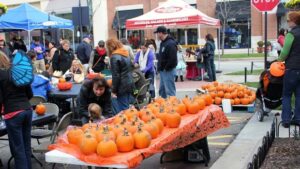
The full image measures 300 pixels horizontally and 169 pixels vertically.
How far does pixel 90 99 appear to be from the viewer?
6.06 metres

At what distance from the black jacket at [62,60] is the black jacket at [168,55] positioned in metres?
2.95

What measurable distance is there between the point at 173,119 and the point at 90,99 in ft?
5.51

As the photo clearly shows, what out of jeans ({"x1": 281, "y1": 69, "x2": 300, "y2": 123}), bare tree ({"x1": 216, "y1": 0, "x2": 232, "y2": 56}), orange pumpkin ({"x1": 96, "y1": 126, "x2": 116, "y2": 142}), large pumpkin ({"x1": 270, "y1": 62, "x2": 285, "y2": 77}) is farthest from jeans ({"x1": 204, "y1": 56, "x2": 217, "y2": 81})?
bare tree ({"x1": 216, "y1": 0, "x2": 232, "y2": 56})

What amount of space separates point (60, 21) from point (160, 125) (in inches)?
591

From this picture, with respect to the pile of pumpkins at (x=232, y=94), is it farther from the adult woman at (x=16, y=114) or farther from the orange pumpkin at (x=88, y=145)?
the orange pumpkin at (x=88, y=145)

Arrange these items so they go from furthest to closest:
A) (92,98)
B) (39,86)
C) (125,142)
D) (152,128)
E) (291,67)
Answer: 1. (39,86)
2. (291,67)
3. (92,98)
4. (152,128)
5. (125,142)

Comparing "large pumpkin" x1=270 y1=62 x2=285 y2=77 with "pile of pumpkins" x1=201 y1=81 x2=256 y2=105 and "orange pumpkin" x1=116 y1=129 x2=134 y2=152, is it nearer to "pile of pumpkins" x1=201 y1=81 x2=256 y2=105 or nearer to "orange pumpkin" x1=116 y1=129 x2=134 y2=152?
"pile of pumpkins" x1=201 y1=81 x2=256 y2=105

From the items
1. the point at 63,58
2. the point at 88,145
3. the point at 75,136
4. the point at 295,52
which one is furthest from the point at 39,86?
the point at 88,145

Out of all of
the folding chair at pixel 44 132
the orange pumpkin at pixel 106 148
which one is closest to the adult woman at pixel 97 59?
the folding chair at pixel 44 132

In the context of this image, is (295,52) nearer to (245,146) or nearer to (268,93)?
(268,93)

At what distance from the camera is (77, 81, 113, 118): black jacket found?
602 cm

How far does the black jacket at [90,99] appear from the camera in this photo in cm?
602

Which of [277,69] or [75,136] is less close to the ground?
[277,69]

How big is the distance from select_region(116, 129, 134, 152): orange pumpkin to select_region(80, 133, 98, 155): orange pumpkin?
210mm
